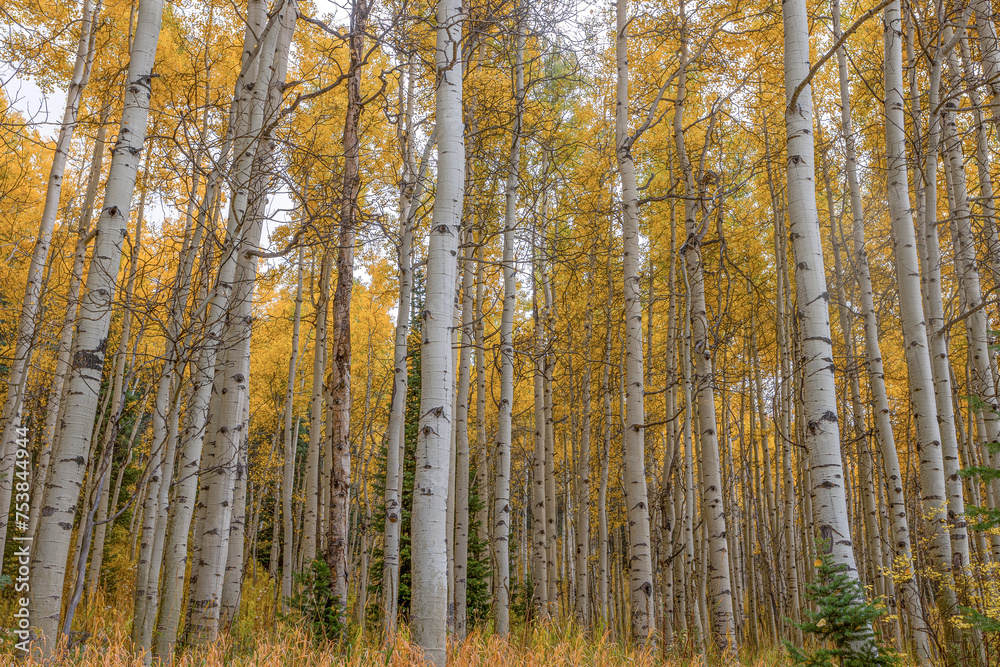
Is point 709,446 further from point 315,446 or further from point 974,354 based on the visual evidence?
point 315,446

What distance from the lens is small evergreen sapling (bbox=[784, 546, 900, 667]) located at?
3.14 metres

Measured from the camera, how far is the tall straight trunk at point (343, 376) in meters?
5.34

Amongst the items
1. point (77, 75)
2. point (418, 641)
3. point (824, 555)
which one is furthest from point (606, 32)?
point (418, 641)

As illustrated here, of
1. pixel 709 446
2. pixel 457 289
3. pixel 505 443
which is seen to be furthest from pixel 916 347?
pixel 457 289

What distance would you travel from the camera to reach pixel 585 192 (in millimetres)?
10547

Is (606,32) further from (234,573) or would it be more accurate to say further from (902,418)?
(902,418)

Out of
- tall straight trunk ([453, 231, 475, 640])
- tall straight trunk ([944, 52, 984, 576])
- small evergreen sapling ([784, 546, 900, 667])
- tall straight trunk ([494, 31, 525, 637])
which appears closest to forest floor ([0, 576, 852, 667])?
tall straight trunk ([494, 31, 525, 637])

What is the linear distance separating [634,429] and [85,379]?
→ 4.31 meters

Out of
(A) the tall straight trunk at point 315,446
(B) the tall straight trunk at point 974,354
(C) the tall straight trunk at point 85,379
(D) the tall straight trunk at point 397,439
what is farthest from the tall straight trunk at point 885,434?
(A) the tall straight trunk at point 315,446

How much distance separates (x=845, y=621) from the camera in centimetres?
317

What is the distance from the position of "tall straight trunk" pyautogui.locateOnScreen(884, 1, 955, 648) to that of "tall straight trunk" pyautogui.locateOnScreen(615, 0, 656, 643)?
7.23 ft

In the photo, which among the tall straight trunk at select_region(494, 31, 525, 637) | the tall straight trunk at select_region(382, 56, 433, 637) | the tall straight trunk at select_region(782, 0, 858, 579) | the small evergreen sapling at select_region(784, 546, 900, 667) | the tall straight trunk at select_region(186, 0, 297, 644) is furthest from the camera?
the tall straight trunk at select_region(494, 31, 525, 637)

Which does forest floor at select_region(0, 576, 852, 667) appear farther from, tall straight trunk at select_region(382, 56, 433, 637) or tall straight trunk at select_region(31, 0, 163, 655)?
tall straight trunk at select_region(382, 56, 433, 637)

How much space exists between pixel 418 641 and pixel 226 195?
7.34m
